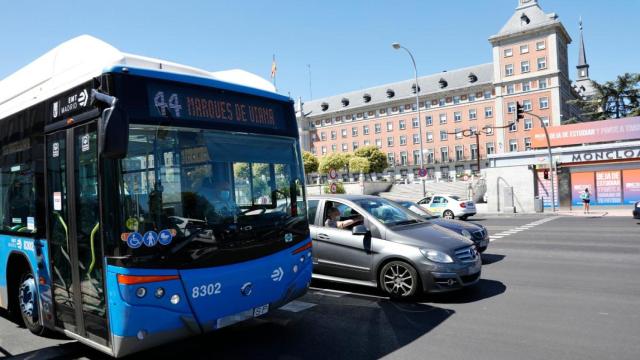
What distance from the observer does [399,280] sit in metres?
6.86

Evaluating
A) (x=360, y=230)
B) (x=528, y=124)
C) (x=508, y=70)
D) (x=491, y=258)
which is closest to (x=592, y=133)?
(x=491, y=258)

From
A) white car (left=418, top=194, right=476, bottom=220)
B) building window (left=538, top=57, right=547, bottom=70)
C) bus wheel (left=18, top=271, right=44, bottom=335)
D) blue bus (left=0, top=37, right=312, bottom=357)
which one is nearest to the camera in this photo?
blue bus (left=0, top=37, right=312, bottom=357)

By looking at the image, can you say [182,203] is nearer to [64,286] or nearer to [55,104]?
[64,286]

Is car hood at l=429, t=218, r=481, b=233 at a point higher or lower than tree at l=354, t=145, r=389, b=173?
lower

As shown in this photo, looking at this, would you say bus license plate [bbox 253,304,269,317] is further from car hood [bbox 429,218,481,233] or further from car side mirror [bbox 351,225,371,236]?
car hood [bbox 429,218,481,233]

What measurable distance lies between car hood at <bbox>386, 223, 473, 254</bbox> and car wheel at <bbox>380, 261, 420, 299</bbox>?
0.36 metres

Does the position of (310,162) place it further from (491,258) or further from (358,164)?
(491,258)

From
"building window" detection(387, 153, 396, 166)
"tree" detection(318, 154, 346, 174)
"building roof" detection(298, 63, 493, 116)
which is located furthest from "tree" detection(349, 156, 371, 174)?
"building roof" detection(298, 63, 493, 116)

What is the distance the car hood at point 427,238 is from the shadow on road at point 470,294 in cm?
75

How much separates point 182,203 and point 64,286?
1.71 m

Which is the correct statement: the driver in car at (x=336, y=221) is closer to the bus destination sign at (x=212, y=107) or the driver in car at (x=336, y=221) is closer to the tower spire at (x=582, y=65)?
the bus destination sign at (x=212, y=107)

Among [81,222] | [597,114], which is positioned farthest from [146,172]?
[597,114]

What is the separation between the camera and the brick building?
75312 mm

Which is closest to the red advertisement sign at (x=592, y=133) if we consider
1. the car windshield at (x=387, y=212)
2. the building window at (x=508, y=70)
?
the car windshield at (x=387, y=212)
